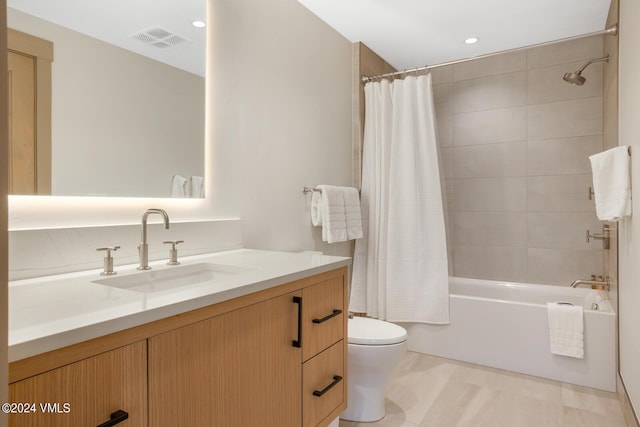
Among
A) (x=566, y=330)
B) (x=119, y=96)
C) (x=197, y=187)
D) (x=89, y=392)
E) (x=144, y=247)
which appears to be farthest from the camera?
(x=566, y=330)

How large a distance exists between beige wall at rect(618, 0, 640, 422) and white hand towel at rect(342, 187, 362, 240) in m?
1.44

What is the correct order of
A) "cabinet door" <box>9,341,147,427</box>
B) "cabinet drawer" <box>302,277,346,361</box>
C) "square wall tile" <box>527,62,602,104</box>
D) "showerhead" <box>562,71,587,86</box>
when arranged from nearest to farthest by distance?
1. "cabinet door" <box>9,341,147,427</box>
2. "cabinet drawer" <box>302,277,346,361</box>
3. "showerhead" <box>562,71,587,86</box>
4. "square wall tile" <box>527,62,602,104</box>

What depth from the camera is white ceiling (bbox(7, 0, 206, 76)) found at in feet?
4.28

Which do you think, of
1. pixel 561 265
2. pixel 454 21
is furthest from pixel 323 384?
pixel 561 265

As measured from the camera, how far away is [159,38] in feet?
5.42

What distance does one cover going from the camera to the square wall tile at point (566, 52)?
3.06 metres

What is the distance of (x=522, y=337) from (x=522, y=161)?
1512 mm

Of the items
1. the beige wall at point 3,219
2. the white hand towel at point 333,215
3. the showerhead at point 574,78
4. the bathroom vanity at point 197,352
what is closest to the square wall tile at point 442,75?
the showerhead at point 574,78

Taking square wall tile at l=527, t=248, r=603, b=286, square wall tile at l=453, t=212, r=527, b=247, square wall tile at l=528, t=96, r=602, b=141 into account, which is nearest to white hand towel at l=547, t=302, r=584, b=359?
square wall tile at l=527, t=248, r=603, b=286

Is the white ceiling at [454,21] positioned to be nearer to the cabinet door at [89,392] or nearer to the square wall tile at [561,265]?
the square wall tile at [561,265]

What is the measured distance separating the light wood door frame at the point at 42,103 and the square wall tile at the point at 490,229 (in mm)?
3162

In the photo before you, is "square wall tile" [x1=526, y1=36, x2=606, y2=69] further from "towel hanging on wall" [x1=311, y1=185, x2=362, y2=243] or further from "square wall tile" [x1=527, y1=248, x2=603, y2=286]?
"towel hanging on wall" [x1=311, y1=185, x2=362, y2=243]

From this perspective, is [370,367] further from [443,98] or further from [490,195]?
[443,98]

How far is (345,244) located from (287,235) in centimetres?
74
